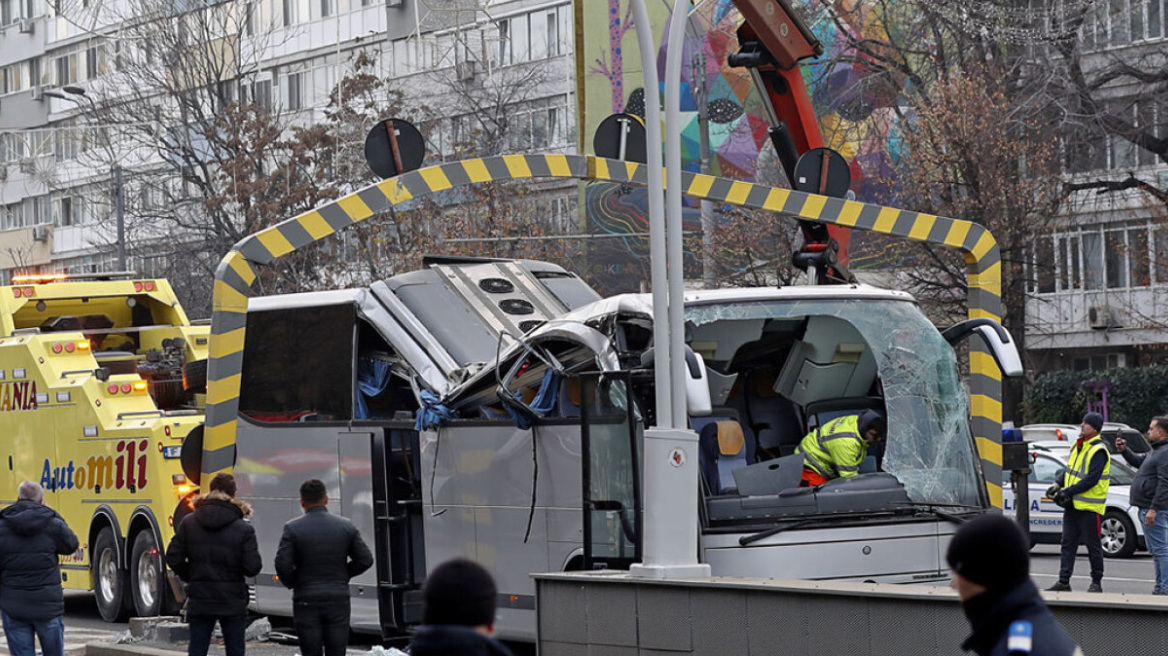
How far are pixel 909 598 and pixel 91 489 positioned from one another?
12.0 meters

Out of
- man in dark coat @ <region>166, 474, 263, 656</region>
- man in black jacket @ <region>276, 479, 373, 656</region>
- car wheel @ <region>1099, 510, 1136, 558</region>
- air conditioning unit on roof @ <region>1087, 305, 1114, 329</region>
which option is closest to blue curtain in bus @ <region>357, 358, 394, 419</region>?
man in dark coat @ <region>166, 474, 263, 656</region>

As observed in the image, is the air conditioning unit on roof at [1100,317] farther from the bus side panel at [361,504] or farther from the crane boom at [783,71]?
the bus side panel at [361,504]

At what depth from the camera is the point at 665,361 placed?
37.6ft

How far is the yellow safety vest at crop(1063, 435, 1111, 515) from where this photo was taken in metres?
17.5

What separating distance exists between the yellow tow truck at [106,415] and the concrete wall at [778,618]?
6.63m

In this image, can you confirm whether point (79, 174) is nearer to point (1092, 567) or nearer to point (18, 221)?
point (18, 221)

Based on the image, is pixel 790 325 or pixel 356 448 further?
pixel 356 448

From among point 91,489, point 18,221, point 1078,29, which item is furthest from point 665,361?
point 18,221

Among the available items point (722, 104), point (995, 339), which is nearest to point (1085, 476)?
point (995, 339)

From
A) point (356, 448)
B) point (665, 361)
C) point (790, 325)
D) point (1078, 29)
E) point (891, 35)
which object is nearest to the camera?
point (665, 361)

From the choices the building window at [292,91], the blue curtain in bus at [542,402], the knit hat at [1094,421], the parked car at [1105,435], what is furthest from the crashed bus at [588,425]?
the building window at [292,91]

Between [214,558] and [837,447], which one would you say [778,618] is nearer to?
[837,447]

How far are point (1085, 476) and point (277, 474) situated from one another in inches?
293

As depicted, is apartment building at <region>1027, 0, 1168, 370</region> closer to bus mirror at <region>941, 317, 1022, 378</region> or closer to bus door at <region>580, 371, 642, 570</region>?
bus mirror at <region>941, 317, 1022, 378</region>
